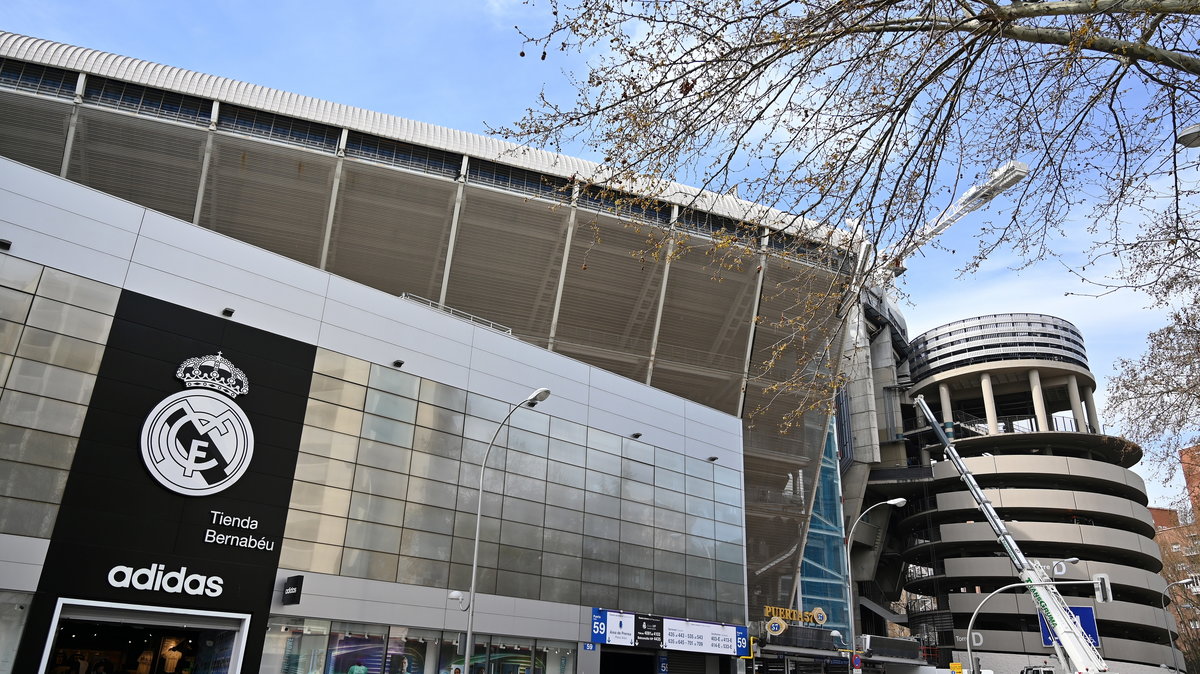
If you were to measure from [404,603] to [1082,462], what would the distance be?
66547 millimetres

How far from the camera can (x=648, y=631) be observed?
29984 millimetres

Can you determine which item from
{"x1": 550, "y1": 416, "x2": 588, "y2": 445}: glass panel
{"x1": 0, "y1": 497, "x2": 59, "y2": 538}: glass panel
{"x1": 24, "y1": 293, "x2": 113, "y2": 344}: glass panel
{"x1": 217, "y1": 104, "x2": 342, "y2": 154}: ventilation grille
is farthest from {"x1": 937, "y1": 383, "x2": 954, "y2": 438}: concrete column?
{"x1": 0, "y1": 497, "x2": 59, "y2": 538}: glass panel

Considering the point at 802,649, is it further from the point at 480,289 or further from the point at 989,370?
the point at 989,370

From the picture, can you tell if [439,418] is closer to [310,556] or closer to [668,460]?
[310,556]

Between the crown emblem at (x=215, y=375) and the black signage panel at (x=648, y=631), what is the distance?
1637 centimetres

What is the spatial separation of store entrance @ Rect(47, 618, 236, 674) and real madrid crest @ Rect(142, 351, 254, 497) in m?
3.58

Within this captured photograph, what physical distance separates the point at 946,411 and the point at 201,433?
226 ft

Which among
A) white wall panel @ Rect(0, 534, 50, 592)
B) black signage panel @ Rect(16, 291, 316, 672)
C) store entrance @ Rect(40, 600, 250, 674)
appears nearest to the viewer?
white wall panel @ Rect(0, 534, 50, 592)

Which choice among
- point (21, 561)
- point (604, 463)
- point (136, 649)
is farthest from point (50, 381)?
point (604, 463)

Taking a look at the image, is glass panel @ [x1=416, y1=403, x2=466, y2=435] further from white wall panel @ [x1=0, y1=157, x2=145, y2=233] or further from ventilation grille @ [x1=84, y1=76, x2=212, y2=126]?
ventilation grille @ [x1=84, y1=76, x2=212, y2=126]

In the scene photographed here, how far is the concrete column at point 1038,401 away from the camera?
70.8 m

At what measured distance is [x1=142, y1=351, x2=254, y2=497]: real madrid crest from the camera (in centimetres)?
2022

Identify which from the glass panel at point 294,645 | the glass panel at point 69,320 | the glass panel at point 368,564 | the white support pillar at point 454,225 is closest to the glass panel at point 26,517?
the glass panel at point 69,320

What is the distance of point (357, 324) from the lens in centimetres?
2562
